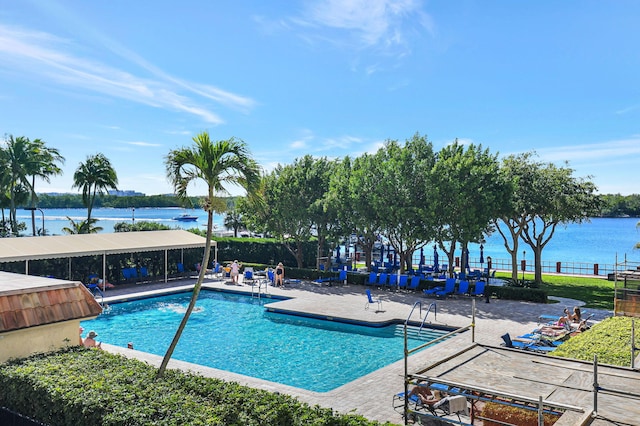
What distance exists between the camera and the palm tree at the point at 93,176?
37812mm

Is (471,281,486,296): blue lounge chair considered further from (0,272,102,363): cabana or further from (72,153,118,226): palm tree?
(72,153,118,226): palm tree

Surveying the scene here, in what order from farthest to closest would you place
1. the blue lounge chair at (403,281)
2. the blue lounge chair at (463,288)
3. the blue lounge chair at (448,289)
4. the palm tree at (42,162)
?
the palm tree at (42,162) → the blue lounge chair at (403,281) → the blue lounge chair at (463,288) → the blue lounge chair at (448,289)

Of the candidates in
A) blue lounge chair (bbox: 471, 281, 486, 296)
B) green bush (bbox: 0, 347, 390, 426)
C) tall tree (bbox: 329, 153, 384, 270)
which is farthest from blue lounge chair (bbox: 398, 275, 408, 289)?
green bush (bbox: 0, 347, 390, 426)

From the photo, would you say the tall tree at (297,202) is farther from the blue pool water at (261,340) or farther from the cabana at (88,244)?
the blue pool water at (261,340)

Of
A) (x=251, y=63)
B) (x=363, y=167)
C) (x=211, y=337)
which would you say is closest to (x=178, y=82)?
(x=251, y=63)

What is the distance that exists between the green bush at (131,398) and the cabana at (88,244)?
50.0 ft

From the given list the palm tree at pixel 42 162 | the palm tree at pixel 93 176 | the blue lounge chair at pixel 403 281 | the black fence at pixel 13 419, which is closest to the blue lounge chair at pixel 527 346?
the blue lounge chair at pixel 403 281

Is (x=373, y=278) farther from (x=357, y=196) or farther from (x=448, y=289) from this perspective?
(x=357, y=196)

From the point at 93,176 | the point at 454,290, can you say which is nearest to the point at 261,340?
the point at 454,290

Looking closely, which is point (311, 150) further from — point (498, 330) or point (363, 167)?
point (498, 330)

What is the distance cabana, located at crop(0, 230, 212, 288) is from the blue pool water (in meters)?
3.19

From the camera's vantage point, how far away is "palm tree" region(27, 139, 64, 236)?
38.3m

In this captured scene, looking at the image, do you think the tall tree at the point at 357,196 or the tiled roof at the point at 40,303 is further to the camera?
the tall tree at the point at 357,196

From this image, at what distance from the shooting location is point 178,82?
28.0 m
